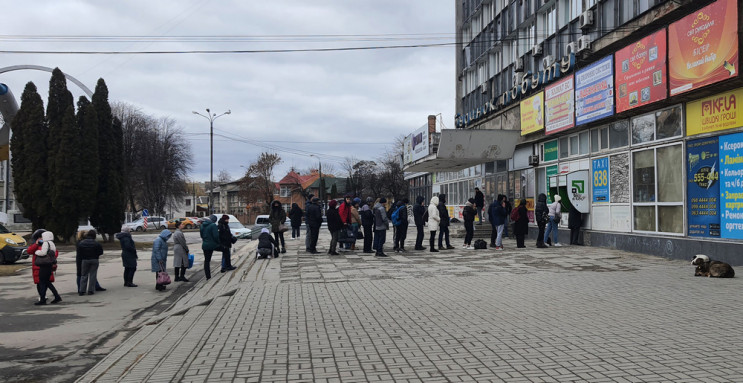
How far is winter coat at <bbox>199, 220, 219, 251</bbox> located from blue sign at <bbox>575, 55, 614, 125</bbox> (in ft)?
39.2

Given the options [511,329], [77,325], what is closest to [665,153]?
[511,329]

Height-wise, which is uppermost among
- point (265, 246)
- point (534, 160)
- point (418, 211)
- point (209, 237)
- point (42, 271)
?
point (534, 160)

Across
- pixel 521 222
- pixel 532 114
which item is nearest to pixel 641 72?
pixel 521 222

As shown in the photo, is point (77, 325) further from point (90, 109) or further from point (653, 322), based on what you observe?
point (90, 109)

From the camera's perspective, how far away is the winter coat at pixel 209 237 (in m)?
14.0

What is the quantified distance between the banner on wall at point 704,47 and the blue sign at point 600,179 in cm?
453

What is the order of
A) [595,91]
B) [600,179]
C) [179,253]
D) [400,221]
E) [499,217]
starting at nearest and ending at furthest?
1. [179,253]
2. [400,221]
3. [595,91]
4. [499,217]
5. [600,179]

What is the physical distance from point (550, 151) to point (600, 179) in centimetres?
396

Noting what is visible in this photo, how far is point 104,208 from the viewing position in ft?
93.7

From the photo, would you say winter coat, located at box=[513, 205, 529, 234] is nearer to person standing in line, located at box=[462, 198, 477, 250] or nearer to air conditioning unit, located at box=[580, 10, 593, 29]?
person standing in line, located at box=[462, 198, 477, 250]

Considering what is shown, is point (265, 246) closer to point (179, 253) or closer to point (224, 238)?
point (224, 238)

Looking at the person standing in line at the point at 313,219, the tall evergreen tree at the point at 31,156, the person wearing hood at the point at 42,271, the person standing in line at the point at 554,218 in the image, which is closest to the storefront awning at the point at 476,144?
the person standing in line at the point at 554,218

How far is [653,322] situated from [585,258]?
8.77m

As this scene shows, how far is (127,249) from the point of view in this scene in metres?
13.2
